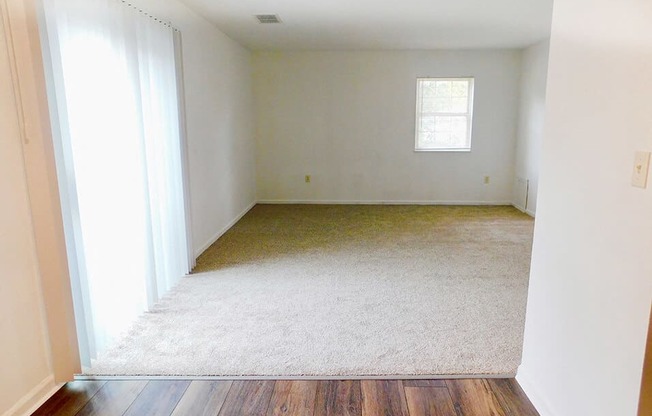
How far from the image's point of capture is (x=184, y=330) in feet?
8.52

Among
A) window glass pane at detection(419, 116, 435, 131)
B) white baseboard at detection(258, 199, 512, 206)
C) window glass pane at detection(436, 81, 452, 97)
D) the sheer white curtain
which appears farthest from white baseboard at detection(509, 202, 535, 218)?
the sheer white curtain

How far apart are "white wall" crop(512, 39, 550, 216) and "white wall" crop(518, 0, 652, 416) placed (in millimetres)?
3869

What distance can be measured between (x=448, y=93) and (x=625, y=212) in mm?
5272

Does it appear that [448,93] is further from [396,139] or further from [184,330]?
[184,330]

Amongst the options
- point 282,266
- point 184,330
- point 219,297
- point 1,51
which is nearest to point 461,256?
point 282,266

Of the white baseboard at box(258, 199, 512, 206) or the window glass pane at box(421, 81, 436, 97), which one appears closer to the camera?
the window glass pane at box(421, 81, 436, 97)

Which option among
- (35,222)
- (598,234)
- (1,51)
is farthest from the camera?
(35,222)

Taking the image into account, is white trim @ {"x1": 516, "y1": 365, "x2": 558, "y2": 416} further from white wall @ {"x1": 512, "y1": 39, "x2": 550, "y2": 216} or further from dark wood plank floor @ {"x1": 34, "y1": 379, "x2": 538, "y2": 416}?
white wall @ {"x1": 512, "y1": 39, "x2": 550, "y2": 216}

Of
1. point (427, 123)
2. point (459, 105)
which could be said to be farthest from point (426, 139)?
point (459, 105)

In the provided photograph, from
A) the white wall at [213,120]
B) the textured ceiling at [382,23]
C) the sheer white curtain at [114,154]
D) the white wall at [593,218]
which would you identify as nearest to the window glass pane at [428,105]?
the textured ceiling at [382,23]

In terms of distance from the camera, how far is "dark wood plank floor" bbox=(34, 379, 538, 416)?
185cm

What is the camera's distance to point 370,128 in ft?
20.6

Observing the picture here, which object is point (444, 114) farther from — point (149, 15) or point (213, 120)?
point (149, 15)

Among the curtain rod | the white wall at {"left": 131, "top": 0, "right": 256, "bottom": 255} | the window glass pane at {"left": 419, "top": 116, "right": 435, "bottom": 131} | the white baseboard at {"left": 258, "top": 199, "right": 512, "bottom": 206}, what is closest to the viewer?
the curtain rod
